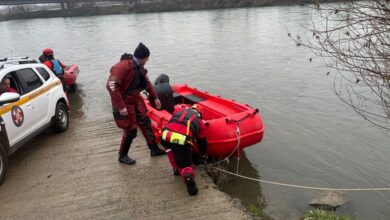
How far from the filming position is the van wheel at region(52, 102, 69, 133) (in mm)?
8156

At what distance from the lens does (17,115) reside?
641 cm

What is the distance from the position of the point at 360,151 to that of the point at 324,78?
7059 millimetres

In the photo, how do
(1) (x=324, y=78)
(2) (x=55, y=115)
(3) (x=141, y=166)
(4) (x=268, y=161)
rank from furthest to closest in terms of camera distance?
(1) (x=324, y=78), (4) (x=268, y=161), (2) (x=55, y=115), (3) (x=141, y=166)

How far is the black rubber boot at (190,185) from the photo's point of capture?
5.51m

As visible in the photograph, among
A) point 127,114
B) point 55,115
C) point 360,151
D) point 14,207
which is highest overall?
point 127,114

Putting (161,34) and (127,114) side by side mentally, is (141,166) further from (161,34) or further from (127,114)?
(161,34)

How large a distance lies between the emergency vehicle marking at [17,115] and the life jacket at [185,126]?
2.48m

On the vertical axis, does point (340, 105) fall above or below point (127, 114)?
below

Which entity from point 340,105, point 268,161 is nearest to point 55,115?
point 268,161

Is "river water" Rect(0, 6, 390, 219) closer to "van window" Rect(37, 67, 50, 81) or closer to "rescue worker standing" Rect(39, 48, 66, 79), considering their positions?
"rescue worker standing" Rect(39, 48, 66, 79)

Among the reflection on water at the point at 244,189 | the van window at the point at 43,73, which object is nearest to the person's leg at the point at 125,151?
the reflection on water at the point at 244,189

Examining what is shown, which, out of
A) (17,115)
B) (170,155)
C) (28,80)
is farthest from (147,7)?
(170,155)

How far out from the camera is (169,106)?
838 centimetres

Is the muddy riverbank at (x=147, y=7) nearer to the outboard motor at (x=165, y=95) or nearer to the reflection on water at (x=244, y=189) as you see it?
the outboard motor at (x=165, y=95)
